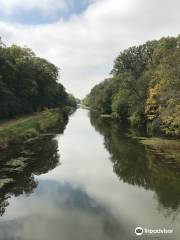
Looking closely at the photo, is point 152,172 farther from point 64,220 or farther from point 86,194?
point 64,220

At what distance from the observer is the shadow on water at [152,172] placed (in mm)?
18906

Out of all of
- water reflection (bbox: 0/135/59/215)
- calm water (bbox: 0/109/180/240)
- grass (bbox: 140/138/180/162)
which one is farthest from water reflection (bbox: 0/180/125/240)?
grass (bbox: 140/138/180/162)

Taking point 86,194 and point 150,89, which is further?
point 150,89

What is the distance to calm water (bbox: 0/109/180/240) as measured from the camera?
15023 mm

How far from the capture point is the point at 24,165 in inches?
1064

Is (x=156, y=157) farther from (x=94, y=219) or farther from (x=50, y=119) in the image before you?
(x=50, y=119)

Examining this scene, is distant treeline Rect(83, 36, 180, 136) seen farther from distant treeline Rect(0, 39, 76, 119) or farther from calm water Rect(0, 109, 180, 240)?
distant treeline Rect(0, 39, 76, 119)

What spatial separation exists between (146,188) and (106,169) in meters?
6.18

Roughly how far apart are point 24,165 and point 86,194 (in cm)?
853

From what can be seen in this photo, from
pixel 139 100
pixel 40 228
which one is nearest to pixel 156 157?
pixel 40 228

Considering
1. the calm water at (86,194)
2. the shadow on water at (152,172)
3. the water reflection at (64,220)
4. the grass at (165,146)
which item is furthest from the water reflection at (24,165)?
the grass at (165,146)

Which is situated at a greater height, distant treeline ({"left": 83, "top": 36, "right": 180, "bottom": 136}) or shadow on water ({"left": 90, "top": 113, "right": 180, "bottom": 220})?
distant treeline ({"left": 83, "top": 36, "right": 180, "bottom": 136})

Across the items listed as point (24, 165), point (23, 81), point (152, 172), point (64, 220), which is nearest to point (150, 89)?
point (152, 172)

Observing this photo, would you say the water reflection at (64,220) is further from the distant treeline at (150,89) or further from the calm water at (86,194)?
the distant treeline at (150,89)
